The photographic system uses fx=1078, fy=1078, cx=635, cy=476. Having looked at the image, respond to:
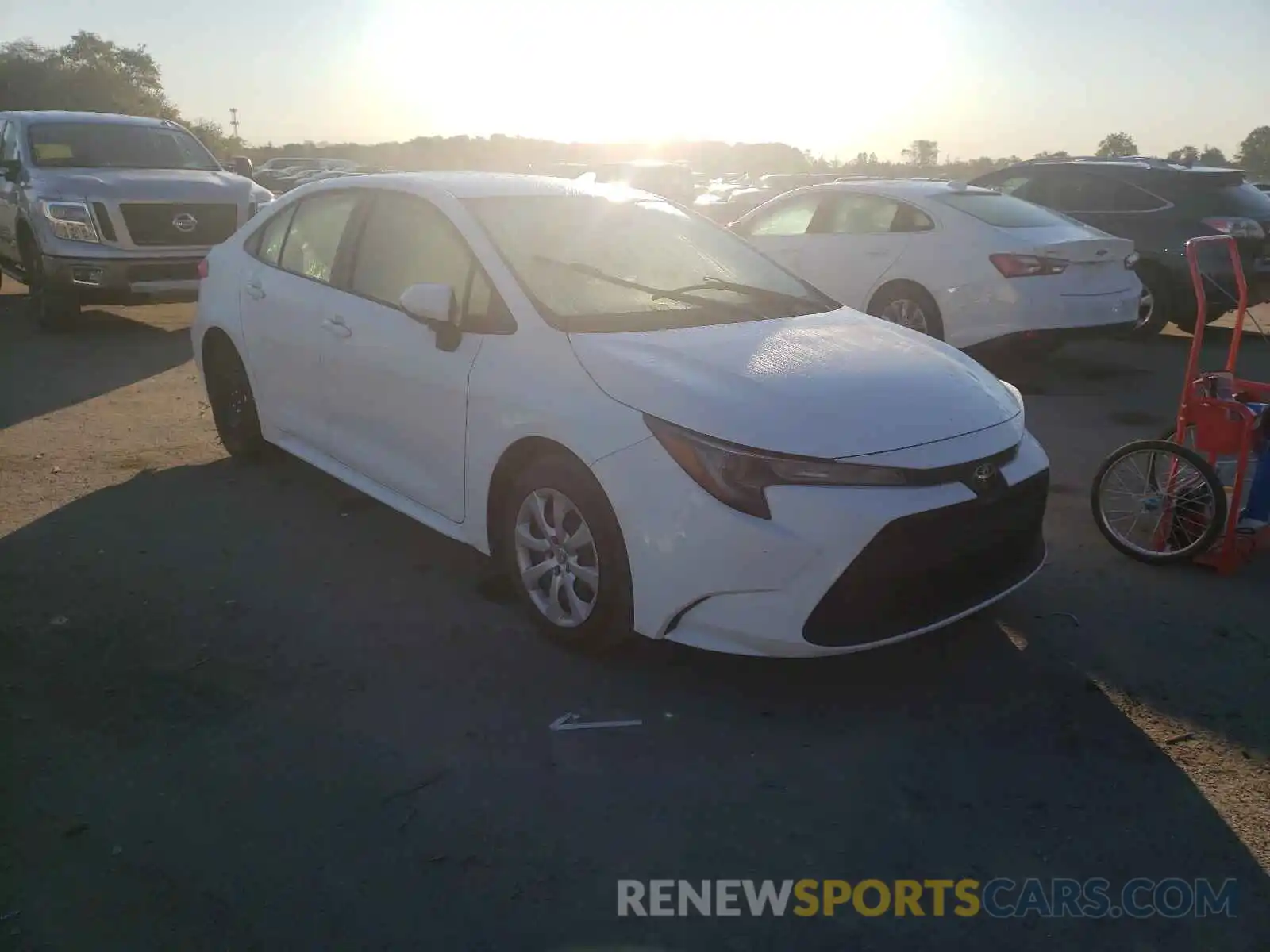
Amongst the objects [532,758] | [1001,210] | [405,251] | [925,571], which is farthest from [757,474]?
[1001,210]

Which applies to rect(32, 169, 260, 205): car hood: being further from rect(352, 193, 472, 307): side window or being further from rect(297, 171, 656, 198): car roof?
rect(352, 193, 472, 307): side window

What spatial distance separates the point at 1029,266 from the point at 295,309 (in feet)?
17.8

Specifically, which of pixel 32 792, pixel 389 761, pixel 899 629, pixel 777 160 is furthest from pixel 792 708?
pixel 777 160

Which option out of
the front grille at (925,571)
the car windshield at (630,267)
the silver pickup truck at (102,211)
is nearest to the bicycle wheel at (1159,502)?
the front grille at (925,571)

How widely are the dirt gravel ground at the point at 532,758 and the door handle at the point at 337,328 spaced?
990 millimetres

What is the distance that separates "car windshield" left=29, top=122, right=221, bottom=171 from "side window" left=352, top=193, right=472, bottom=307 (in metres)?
7.87

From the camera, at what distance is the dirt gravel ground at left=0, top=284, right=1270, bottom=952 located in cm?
266

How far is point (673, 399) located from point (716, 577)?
1.97ft

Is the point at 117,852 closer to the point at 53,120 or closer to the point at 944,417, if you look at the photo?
the point at 944,417

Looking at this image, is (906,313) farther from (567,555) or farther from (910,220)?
(567,555)

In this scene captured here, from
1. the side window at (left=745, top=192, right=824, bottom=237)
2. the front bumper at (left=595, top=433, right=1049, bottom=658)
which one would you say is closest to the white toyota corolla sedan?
the front bumper at (left=595, top=433, right=1049, bottom=658)

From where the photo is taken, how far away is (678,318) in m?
4.17

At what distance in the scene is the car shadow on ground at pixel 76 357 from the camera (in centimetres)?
802

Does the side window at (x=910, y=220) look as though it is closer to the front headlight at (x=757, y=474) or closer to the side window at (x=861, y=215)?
the side window at (x=861, y=215)
